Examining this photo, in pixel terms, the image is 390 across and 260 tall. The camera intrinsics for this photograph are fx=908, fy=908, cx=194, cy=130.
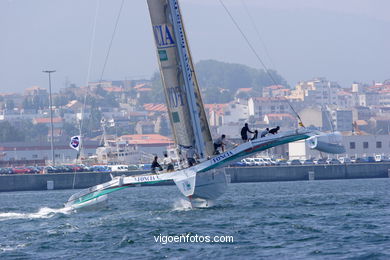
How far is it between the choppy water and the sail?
6.99 ft

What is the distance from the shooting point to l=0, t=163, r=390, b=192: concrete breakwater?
60500 mm

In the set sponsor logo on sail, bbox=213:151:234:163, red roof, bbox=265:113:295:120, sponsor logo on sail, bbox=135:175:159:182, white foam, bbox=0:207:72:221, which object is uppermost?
red roof, bbox=265:113:295:120

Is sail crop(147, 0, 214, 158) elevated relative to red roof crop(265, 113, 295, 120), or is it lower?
lower

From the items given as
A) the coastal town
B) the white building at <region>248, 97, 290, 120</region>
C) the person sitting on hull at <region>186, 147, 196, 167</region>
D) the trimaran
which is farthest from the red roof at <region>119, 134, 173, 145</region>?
the person sitting on hull at <region>186, 147, 196, 167</region>

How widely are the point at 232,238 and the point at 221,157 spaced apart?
21.0 feet

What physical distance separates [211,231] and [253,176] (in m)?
44.4

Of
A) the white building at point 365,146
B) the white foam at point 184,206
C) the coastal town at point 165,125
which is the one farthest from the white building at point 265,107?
the white foam at point 184,206

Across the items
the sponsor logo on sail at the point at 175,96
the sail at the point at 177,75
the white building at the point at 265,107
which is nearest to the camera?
the sail at the point at 177,75

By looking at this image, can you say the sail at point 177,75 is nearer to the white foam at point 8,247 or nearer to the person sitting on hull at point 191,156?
the person sitting on hull at point 191,156

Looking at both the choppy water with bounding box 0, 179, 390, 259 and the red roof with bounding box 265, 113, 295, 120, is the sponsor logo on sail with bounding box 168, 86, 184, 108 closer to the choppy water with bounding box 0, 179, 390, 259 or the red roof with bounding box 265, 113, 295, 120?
the choppy water with bounding box 0, 179, 390, 259

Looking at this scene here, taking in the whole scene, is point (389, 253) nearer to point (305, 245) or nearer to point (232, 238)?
point (305, 245)

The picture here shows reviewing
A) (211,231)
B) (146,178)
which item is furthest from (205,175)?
(211,231)

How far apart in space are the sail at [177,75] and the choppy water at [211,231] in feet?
6.99

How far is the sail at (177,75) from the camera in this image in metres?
26.5
